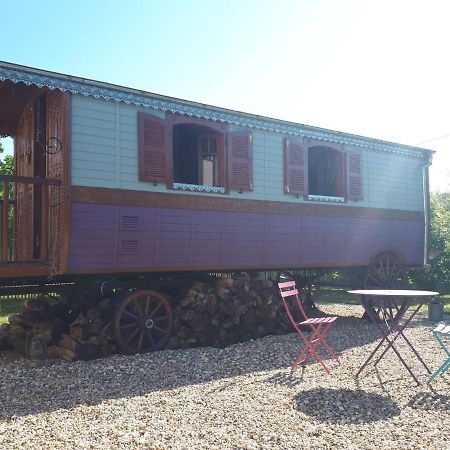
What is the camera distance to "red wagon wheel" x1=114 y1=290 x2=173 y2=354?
695 cm

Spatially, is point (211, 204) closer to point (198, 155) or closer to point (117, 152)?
point (198, 155)

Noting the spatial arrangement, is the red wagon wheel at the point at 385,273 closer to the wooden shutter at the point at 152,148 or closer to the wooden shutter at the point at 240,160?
the wooden shutter at the point at 240,160

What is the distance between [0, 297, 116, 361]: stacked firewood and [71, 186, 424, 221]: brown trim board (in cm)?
150

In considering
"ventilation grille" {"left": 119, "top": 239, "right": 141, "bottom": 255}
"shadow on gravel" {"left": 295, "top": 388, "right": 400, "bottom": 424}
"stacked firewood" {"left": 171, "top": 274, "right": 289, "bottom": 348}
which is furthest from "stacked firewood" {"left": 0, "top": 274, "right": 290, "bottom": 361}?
"shadow on gravel" {"left": 295, "top": 388, "right": 400, "bottom": 424}

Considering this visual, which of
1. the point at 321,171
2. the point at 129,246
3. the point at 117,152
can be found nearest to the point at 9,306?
the point at 129,246

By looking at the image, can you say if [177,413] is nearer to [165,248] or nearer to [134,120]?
[165,248]

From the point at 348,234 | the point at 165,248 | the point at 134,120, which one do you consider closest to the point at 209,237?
the point at 165,248

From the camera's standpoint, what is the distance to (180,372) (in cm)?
578

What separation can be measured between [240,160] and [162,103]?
1.63 m

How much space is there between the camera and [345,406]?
14.6 feet

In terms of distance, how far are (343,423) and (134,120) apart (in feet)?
16.0

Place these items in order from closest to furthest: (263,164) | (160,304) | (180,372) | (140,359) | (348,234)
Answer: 1. (180,372)
2. (140,359)
3. (160,304)
4. (263,164)
5. (348,234)

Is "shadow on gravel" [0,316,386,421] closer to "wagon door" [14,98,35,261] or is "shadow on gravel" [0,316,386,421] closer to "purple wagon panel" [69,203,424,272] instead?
"purple wagon panel" [69,203,424,272]

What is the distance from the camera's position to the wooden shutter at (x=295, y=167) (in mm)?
8727
